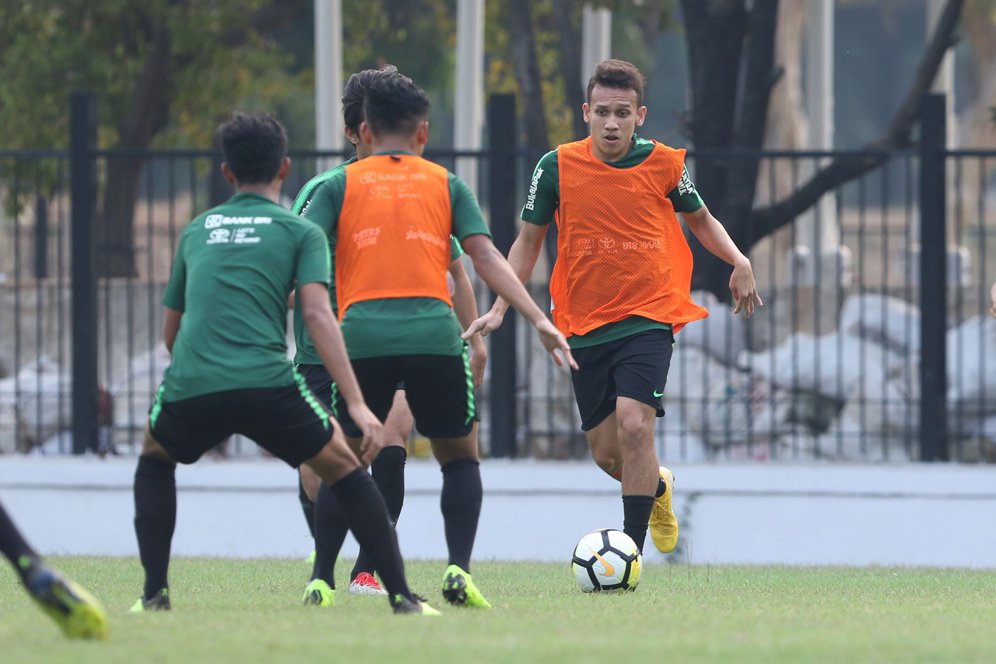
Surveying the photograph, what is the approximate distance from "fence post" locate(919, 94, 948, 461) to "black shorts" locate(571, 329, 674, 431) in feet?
12.3

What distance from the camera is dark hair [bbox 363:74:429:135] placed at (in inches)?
238

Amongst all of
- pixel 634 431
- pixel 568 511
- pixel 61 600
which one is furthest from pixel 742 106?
pixel 61 600

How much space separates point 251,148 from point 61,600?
156 cm

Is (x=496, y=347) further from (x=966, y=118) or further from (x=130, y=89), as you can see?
(x=966, y=118)

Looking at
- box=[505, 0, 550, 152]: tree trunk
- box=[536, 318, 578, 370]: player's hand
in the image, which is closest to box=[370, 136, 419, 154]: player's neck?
box=[536, 318, 578, 370]: player's hand

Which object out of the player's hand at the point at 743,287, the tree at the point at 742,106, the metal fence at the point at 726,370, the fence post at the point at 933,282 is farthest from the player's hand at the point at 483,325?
the tree at the point at 742,106

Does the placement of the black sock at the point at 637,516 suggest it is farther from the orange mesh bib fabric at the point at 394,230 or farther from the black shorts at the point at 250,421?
the black shorts at the point at 250,421

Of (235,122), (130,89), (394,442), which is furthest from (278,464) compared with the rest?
(130,89)

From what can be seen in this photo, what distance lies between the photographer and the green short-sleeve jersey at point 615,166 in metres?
7.45

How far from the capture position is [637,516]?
7367 mm

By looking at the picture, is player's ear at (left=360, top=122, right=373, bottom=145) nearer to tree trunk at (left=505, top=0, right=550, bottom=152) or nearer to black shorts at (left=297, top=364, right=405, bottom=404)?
black shorts at (left=297, top=364, right=405, bottom=404)

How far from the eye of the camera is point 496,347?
11.1 m

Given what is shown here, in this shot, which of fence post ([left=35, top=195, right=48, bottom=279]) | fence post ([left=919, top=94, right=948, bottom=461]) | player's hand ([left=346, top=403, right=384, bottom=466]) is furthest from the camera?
fence post ([left=35, top=195, right=48, bottom=279])

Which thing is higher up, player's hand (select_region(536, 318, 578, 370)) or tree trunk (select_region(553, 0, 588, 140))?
tree trunk (select_region(553, 0, 588, 140))
